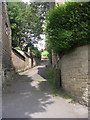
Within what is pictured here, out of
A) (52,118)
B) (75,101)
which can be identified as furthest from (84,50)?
(52,118)

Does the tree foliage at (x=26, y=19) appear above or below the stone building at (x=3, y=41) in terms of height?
above

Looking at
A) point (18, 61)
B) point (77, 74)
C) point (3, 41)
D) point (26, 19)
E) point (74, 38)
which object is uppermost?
point (26, 19)

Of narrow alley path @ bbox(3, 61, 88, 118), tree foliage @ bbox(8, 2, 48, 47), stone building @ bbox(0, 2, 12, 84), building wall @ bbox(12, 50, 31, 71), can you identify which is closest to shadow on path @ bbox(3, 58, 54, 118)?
narrow alley path @ bbox(3, 61, 88, 118)

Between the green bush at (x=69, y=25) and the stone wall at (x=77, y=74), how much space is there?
40 cm

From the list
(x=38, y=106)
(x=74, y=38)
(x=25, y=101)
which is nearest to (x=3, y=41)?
(x=25, y=101)

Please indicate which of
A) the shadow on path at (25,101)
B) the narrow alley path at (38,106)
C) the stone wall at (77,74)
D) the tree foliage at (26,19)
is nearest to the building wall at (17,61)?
the tree foliage at (26,19)

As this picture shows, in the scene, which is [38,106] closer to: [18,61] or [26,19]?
[18,61]

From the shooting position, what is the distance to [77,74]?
7812mm

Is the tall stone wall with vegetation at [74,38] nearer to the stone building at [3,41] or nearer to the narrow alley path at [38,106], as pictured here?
the narrow alley path at [38,106]

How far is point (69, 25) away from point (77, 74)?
2136 millimetres

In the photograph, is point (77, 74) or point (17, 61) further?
point (17, 61)

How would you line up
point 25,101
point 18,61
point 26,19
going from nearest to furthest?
point 25,101 < point 18,61 < point 26,19

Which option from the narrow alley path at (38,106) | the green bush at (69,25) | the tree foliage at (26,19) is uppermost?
the tree foliage at (26,19)

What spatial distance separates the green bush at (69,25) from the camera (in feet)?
24.3
